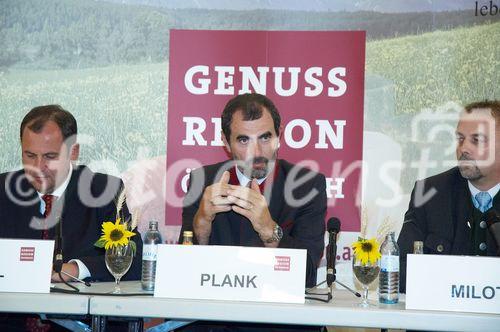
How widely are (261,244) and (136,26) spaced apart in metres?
1.70

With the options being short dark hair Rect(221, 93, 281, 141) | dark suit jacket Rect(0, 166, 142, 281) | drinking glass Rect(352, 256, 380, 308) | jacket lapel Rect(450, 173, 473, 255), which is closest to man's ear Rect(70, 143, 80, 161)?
dark suit jacket Rect(0, 166, 142, 281)

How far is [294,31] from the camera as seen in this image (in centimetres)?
441

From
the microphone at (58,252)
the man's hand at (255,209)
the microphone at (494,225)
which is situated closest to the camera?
the microphone at (494,225)

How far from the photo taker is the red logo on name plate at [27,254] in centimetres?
279

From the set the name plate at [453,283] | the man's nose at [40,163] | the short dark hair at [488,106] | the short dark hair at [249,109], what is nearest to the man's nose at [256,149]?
the short dark hair at [249,109]

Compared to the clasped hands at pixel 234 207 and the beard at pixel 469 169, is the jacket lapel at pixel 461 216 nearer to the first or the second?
the beard at pixel 469 169

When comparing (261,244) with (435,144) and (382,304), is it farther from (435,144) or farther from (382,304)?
(435,144)

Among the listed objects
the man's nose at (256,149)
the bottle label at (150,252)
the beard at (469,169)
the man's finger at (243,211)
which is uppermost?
the man's nose at (256,149)

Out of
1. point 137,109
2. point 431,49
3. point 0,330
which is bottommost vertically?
point 0,330

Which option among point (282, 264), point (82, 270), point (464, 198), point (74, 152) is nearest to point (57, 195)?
point (74, 152)

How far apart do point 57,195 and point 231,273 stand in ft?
4.69

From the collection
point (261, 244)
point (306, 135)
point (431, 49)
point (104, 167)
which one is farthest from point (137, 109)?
point (431, 49)

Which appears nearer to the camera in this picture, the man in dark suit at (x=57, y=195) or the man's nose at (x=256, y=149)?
the man in dark suit at (x=57, y=195)

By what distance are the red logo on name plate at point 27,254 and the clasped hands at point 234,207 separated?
836 mm
